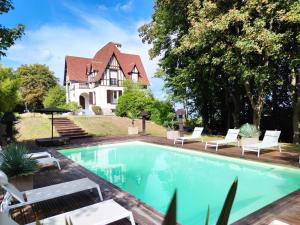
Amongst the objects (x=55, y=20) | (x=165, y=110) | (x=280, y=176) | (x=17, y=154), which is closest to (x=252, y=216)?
(x=280, y=176)

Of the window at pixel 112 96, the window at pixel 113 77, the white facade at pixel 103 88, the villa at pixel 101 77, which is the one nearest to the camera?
the white facade at pixel 103 88

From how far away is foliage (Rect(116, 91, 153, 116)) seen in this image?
77.8ft

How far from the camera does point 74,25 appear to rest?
72.9 ft

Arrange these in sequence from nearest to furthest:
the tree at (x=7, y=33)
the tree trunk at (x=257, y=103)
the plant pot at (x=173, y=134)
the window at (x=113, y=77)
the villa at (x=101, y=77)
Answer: the tree at (x=7, y=33) → the tree trunk at (x=257, y=103) → the plant pot at (x=173, y=134) → the villa at (x=101, y=77) → the window at (x=113, y=77)

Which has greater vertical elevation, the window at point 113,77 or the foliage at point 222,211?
the window at point 113,77

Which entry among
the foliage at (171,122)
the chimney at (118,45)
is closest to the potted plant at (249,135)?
the foliage at (171,122)

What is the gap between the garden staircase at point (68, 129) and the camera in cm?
1689

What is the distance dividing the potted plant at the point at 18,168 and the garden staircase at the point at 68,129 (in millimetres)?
11178

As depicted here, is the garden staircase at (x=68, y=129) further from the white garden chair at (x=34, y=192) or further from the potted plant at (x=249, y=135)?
the white garden chair at (x=34, y=192)

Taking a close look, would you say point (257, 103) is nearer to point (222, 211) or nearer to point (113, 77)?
point (222, 211)

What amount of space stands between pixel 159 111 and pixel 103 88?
12.4m

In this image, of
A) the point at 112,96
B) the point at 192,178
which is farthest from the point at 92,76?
the point at 192,178

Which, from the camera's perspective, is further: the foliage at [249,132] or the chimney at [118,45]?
the chimney at [118,45]

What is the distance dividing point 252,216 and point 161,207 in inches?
83.7
